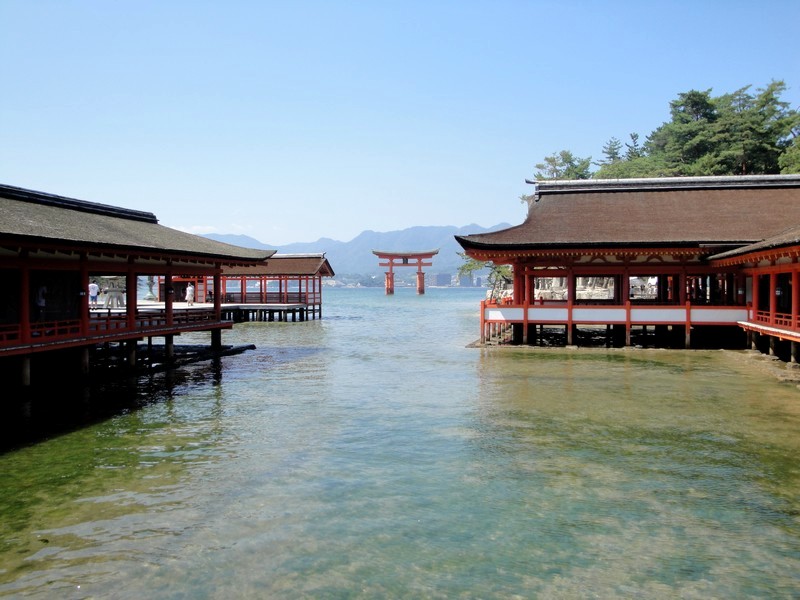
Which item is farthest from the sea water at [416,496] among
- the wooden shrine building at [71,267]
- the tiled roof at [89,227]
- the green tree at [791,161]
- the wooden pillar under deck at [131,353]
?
the green tree at [791,161]

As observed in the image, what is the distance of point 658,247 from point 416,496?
18810 mm

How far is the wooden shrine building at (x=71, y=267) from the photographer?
16219mm

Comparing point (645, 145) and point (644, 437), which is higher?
point (645, 145)

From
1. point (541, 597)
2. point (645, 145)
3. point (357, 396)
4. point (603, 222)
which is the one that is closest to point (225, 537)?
point (541, 597)

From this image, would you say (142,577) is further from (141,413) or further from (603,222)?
(603,222)

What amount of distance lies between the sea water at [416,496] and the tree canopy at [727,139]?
4068cm

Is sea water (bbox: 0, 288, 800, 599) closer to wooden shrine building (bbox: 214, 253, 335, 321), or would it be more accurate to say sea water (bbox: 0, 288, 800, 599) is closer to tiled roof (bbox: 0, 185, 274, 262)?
tiled roof (bbox: 0, 185, 274, 262)

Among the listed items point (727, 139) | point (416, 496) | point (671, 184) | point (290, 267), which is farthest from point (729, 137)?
point (416, 496)

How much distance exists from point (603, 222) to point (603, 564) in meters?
22.1

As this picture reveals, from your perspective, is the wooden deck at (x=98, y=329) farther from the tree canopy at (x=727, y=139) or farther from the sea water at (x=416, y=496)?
the tree canopy at (x=727, y=139)

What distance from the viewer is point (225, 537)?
7.75 m

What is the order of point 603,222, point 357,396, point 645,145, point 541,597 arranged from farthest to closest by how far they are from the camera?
1. point 645,145
2. point 603,222
3. point 357,396
4. point 541,597

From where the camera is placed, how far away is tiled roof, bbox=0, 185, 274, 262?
15740mm

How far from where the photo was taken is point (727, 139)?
57281 millimetres
